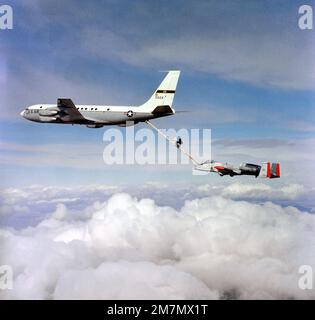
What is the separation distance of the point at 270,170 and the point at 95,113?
1279 cm

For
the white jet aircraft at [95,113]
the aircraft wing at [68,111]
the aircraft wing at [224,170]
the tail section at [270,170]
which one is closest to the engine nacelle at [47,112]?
the white jet aircraft at [95,113]

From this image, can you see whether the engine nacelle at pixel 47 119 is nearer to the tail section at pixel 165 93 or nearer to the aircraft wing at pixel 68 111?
the aircraft wing at pixel 68 111

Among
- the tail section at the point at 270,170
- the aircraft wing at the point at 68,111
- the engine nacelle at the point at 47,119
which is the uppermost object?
the aircraft wing at the point at 68,111

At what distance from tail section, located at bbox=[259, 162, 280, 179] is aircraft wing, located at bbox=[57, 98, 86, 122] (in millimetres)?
13082

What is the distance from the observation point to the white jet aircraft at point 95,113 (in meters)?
27.2

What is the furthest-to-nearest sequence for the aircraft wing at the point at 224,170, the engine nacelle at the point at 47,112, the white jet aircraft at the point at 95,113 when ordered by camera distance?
the aircraft wing at the point at 224,170, the engine nacelle at the point at 47,112, the white jet aircraft at the point at 95,113

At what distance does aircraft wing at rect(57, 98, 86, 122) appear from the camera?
87.2 feet

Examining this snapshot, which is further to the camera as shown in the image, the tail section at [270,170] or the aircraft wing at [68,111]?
the tail section at [270,170]

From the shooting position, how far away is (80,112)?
1082 inches

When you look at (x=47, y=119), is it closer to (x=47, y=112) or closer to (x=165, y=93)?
(x=47, y=112)

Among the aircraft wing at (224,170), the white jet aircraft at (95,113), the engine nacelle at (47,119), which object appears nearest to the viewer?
the white jet aircraft at (95,113)

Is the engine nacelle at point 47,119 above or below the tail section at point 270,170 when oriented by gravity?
above

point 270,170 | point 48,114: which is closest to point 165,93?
point 48,114
